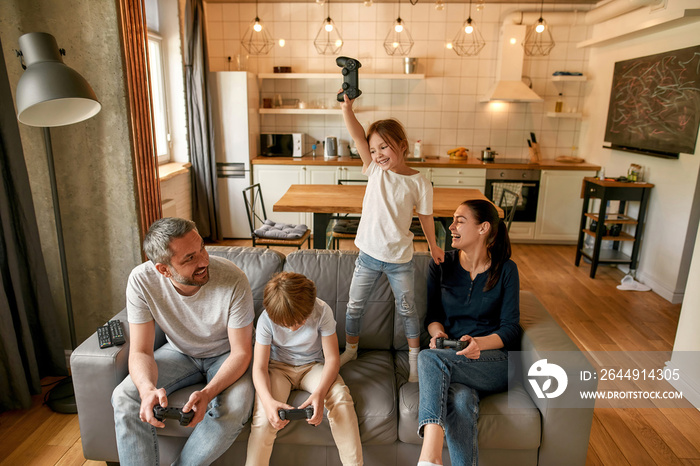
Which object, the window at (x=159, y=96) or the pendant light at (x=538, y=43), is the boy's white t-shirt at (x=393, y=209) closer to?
the window at (x=159, y=96)

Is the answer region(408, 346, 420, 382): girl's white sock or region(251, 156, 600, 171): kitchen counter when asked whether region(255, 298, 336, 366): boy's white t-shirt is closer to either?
region(408, 346, 420, 382): girl's white sock

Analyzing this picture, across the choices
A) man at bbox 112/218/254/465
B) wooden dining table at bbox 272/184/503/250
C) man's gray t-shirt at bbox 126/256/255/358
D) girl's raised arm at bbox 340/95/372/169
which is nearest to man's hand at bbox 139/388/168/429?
man at bbox 112/218/254/465

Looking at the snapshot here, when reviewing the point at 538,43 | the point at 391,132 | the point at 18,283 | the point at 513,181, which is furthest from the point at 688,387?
the point at 538,43

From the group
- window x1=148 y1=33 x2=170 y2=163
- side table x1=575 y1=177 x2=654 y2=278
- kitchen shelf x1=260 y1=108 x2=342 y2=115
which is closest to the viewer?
side table x1=575 y1=177 x2=654 y2=278

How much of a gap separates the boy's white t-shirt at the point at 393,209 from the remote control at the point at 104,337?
111 cm

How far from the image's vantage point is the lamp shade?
1838mm

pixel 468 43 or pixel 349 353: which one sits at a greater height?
pixel 468 43

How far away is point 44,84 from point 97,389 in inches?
46.4

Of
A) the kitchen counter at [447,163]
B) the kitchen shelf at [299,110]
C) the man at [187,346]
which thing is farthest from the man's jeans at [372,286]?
the kitchen shelf at [299,110]

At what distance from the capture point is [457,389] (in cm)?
182

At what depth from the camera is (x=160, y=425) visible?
1651 millimetres

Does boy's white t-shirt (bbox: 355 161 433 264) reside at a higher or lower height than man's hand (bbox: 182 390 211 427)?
higher

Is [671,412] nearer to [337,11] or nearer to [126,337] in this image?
[126,337]

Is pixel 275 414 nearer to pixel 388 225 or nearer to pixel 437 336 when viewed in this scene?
pixel 437 336
